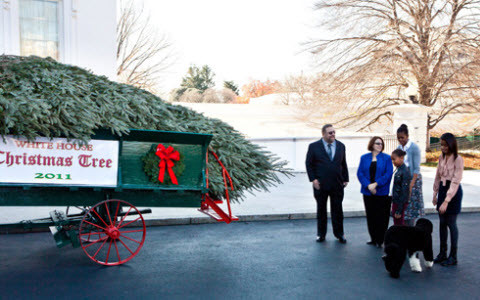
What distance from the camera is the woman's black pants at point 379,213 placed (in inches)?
264

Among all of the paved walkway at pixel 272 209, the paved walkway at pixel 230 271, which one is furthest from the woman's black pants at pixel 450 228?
the paved walkway at pixel 272 209

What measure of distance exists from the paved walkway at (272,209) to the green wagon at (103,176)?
218cm

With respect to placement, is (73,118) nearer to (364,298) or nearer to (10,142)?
(10,142)

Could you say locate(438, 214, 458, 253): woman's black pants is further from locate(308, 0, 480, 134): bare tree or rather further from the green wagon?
locate(308, 0, 480, 134): bare tree

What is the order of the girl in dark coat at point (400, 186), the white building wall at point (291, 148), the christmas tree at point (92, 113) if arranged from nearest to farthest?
the christmas tree at point (92, 113) → the girl in dark coat at point (400, 186) → the white building wall at point (291, 148)

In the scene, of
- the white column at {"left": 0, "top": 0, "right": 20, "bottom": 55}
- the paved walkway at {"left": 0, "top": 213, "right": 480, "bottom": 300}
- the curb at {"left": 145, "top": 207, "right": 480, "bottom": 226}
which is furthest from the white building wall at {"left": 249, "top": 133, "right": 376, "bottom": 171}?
the paved walkway at {"left": 0, "top": 213, "right": 480, "bottom": 300}

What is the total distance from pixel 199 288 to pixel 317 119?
21438mm

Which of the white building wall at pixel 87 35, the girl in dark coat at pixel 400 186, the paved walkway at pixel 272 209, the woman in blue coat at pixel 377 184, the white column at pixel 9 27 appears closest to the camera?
the girl in dark coat at pixel 400 186

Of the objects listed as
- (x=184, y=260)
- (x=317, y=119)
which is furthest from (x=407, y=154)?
(x=317, y=119)

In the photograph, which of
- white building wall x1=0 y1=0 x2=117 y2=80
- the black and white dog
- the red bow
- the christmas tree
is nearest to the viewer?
the christmas tree

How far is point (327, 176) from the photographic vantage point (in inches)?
271

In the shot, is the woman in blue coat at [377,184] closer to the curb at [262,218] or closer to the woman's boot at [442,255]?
the woman's boot at [442,255]

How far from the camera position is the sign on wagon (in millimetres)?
5074

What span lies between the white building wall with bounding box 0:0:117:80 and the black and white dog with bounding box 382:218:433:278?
9.06 metres
